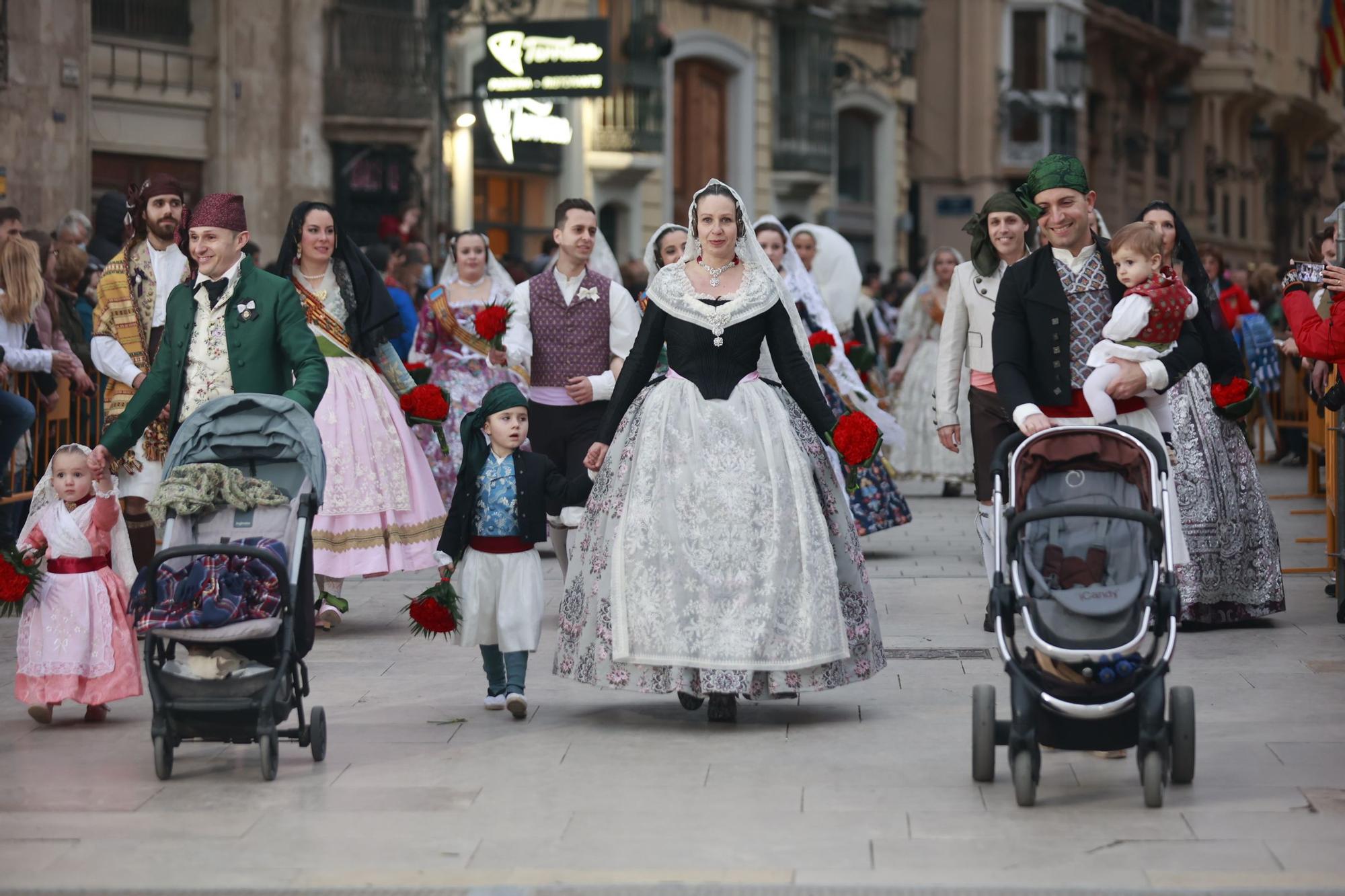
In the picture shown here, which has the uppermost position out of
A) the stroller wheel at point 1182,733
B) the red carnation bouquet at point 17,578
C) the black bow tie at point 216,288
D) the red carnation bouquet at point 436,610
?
the black bow tie at point 216,288

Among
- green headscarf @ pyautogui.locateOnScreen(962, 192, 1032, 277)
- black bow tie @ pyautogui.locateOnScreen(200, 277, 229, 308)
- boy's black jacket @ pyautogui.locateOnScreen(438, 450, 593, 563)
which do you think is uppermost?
green headscarf @ pyautogui.locateOnScreen(962, 192, 1032, 277)

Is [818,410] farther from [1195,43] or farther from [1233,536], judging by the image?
[1195,43]

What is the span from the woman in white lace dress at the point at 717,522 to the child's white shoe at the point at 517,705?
17cm

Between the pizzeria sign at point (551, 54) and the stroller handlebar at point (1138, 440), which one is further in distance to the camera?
the pizzeria sign at point (551, 54)

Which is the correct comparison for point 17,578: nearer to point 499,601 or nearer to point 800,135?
point 499,601

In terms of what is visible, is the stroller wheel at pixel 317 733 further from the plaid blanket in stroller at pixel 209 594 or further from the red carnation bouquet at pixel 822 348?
the red carnation bouquet at pixel 822 348

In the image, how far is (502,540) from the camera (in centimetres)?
810

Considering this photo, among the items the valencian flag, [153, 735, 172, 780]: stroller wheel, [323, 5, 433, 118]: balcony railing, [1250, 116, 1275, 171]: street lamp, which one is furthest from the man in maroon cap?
[1250, 116, 1275, 171]: street lamp

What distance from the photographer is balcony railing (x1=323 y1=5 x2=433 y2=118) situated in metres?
24.9

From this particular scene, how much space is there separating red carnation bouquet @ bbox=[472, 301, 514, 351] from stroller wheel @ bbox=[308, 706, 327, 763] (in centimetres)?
402

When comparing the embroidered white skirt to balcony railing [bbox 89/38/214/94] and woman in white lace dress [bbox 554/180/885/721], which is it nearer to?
woman in white lace dress [bbox 554/180/885/721]

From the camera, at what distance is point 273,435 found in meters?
7.39

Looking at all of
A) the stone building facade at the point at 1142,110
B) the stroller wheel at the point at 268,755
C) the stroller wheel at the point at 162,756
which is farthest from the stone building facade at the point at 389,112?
the stroller wheel at the point at 268,755

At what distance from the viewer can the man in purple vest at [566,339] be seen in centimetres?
1092
